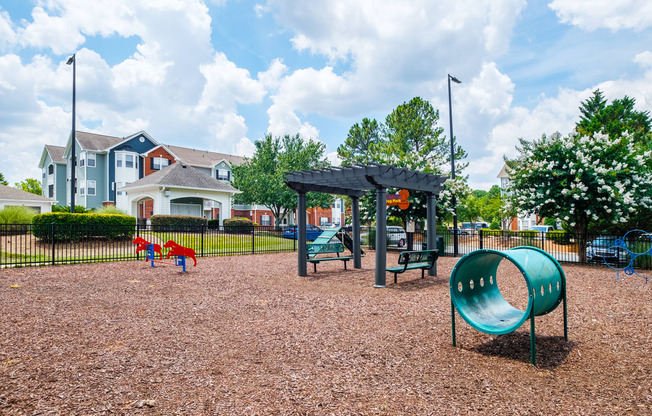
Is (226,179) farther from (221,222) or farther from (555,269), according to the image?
(555,269)

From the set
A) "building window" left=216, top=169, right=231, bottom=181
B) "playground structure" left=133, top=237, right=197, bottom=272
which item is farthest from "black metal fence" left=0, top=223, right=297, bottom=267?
"building window" left=216, top=169, right=231, bottom=181

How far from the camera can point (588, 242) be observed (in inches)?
632

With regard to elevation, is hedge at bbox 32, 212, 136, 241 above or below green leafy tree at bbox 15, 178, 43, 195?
below

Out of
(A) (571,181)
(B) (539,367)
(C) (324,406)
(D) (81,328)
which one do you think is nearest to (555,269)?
(B) (539,367)

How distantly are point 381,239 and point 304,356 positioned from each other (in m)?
5.69

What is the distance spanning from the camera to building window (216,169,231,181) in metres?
50.0

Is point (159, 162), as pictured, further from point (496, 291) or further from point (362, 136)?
point (496, 291)

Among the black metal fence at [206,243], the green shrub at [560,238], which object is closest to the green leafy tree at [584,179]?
the green shrub at [560,238]

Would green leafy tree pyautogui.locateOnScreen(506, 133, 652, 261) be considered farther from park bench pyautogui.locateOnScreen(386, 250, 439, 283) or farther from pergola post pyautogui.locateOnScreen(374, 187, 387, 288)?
pergola post pyautogui.locateOnScreen(374, 187, 387, 288)

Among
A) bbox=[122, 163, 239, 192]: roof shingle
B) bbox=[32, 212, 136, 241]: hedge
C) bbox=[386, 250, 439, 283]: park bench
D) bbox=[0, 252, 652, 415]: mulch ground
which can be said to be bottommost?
bbox=[0, 252, 652, 415]: mulch ground

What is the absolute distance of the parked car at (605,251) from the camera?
15.0 m

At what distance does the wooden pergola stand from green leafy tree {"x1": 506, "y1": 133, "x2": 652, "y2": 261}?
566cm

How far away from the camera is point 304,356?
191 inches

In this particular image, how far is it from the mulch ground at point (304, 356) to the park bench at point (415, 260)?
1.17 meters
